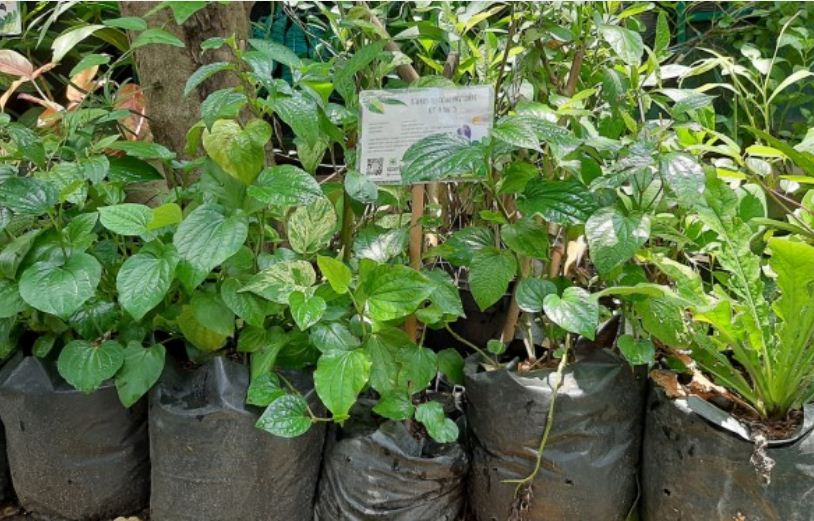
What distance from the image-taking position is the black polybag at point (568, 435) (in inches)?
53.9

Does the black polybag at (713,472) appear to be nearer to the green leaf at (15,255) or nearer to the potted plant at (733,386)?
the potted plant at (733,386)

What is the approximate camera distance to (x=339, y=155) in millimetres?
2635

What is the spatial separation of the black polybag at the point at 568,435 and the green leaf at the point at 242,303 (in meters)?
0.42

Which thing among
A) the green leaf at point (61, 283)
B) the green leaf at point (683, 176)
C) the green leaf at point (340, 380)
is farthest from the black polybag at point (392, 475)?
the green leaf at point (683, 176)

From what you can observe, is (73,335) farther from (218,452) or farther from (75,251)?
(218,452)

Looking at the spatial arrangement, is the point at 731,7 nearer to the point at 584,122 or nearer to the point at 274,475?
the point at 584,122

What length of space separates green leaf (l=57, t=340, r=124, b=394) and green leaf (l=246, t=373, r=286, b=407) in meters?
0.26

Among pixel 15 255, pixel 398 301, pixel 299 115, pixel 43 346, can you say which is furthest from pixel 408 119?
pixel 43 346

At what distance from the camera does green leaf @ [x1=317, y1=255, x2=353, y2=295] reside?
1231mm

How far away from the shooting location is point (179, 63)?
1599 millimetres

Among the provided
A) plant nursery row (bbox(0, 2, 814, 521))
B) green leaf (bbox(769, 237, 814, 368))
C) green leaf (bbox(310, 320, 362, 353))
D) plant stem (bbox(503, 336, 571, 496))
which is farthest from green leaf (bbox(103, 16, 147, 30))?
green leaf (bbox(769, 237, 814, 368))

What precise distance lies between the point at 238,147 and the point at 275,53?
0.18 metres

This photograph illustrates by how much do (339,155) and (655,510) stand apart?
1653mm

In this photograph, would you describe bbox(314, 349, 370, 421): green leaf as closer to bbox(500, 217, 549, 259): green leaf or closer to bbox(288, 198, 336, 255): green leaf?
bbox(288, 198, 336, 255): green leaf
